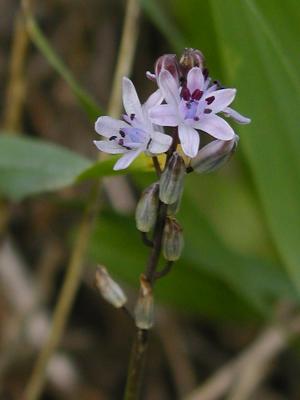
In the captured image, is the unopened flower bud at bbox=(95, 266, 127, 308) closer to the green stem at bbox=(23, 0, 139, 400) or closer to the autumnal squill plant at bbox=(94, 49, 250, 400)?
the autumnal squill plant at bbox=(94, 49, 250, 400)

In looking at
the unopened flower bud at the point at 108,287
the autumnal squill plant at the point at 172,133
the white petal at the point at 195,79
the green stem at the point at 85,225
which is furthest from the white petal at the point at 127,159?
the green stem at the point at 85,225

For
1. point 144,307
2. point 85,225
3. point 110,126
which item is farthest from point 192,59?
point 85,225

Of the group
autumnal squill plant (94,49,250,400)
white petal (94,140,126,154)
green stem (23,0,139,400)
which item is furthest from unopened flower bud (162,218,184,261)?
green stem (23,0,139,400)

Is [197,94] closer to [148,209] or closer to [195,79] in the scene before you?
[195,79]

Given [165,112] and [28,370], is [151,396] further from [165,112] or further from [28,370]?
[165,112]

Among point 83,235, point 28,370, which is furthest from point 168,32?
point 28,370

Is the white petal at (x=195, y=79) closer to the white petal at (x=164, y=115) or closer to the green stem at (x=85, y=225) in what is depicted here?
the white petal at (x=164, y=115)
